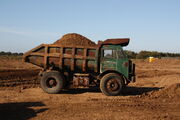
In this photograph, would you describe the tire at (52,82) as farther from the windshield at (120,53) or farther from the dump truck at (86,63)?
the windshield at (120,53)

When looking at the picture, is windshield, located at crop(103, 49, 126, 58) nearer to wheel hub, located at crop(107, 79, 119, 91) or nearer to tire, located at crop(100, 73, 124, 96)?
tire, located at crop(100, 73, 124, 96)

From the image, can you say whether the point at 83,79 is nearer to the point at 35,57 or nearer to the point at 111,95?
the point at 111,95

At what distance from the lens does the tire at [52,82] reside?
11.1 metres

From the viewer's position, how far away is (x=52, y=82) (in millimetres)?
11242

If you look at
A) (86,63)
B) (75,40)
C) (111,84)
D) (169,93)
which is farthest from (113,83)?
(75,40)

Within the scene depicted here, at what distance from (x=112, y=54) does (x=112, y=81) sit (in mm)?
1272

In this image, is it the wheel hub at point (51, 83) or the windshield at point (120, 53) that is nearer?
the windshield at point (120, 53)

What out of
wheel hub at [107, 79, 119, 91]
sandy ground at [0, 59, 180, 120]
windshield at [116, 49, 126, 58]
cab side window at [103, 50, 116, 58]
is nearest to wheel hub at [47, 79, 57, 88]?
sandy ground at [0, 59, 180, 120]

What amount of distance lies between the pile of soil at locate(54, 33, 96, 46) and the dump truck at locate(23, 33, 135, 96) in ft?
6.52

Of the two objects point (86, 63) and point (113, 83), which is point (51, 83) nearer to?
point (86, 63)

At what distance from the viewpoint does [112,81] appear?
11055 millimetres

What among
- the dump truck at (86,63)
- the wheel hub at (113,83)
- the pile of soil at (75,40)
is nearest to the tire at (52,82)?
the dump truck at (86,63)

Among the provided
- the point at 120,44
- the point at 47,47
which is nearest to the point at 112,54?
the point at 120,44

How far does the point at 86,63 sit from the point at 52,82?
1851 mm
